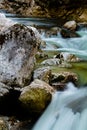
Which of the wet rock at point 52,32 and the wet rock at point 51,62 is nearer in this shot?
the wet rock at point 51,62

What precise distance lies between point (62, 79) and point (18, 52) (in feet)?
4.24

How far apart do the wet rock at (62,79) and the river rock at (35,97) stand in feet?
2.55

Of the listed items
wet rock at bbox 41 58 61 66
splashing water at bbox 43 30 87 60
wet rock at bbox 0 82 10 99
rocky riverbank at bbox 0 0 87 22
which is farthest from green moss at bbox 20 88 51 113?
Result: rocky riverbank at bbox 0 0 87 22

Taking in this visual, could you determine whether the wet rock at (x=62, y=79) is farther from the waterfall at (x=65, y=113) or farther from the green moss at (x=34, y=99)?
the green moss at (x=34, y=99)

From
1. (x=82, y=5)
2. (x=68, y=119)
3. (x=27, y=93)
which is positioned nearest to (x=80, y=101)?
(x=68, y=119)

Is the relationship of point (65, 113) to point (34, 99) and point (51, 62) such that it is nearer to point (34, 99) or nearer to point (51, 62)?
point (34, 99)

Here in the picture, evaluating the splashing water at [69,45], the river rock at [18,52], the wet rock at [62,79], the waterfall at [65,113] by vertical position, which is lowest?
the splashing water at [69,45]

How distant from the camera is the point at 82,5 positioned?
24.0 metres

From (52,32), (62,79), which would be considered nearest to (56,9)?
(52,32)

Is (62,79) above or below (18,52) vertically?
below

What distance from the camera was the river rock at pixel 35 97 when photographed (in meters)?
7.54

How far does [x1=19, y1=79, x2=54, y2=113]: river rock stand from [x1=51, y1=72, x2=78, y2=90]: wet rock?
78 centimetres

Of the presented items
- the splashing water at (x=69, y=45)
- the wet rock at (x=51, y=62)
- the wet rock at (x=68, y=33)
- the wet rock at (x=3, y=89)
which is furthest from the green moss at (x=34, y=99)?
the wet rock at (x=68, y=33)

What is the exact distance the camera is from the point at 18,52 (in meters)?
8.39
